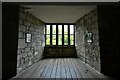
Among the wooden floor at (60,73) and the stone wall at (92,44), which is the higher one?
the stone wall at (92,44)

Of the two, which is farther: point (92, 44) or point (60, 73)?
point (92, 44)

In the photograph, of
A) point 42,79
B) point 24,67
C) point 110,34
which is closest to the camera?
point 42,79

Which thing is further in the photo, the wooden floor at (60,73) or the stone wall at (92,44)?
the stone wall at (92,44)

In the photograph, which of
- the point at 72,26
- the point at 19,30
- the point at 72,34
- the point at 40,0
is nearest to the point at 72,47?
the point at 72,34

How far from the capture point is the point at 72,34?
319 inches

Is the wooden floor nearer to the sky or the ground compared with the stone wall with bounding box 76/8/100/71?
nearer to the ground

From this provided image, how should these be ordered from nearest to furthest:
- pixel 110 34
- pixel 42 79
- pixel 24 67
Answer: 1. pixel 42 79
2. pixel 110 34
3. pixel 24 67

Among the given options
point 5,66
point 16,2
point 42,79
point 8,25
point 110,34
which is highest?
point 16,2

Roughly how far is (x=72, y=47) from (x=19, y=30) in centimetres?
463

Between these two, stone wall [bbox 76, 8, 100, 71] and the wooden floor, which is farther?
stone wall [bbox 76, 8, 100, 71]

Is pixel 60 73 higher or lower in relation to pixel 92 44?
lower

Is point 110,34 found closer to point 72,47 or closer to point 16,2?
point 16,2

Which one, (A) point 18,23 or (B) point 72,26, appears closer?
(A) point 18,23

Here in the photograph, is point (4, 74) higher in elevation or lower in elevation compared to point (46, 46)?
lower
